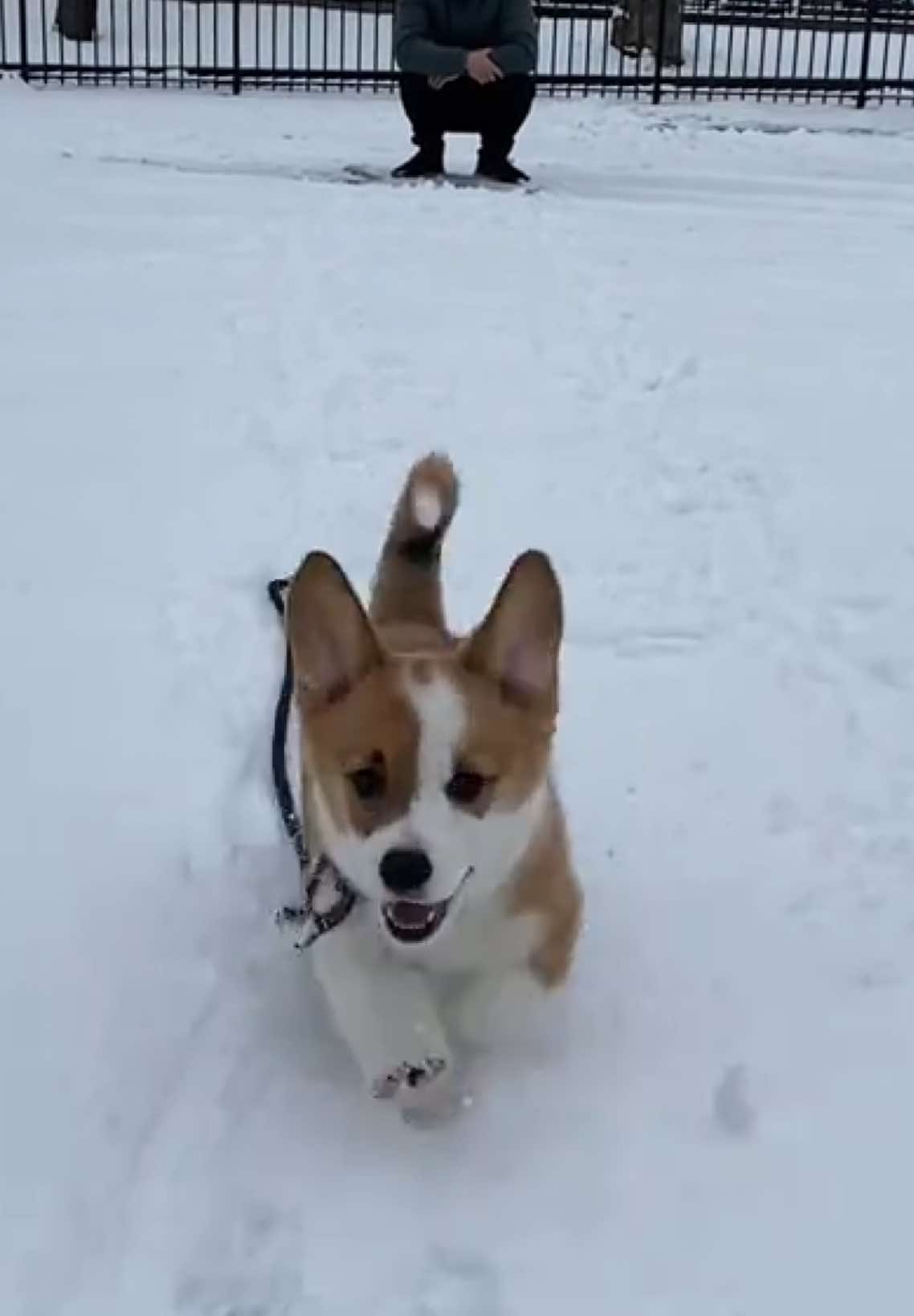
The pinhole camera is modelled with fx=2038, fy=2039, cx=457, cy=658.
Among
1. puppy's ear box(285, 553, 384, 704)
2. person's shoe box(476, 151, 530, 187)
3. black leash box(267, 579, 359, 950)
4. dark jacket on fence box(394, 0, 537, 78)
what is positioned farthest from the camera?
person's shoe box(476, 151, 530, 187)

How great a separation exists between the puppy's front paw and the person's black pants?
848 cm

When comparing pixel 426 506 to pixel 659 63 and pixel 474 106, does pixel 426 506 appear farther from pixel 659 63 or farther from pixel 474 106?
pixel 659 63

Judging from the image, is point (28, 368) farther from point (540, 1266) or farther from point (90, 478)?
point (540, 1266)

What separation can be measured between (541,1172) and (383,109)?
1356 centimetres

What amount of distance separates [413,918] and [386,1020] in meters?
0.22

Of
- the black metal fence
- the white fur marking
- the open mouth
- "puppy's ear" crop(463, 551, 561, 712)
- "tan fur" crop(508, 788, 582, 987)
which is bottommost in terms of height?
the black metal fence

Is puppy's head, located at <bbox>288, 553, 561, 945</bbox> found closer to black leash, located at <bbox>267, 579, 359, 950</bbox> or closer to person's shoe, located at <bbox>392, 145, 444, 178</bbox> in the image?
black leash, located at <bbox>267, 579, 359, 950</bbox>

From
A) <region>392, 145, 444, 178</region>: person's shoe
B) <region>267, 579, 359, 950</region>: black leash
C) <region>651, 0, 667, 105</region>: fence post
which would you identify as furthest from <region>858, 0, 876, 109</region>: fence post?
<region>267, 579, 359, 950</region>: black leash

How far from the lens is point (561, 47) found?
21562mm

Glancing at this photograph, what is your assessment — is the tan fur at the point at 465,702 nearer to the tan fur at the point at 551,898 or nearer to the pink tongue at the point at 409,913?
the tan fur at the point at 551,898

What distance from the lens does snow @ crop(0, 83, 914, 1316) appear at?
271 centimetres

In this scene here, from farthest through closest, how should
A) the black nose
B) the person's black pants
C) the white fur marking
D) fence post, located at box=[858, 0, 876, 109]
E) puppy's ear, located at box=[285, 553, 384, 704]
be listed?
1. fence post, located at box=[858, 0, 876, 109]
2. the person's black pants
3. the white fur marking
4. puppy's ear, located at box=[285, 553, 384, 704]
5. the black nose

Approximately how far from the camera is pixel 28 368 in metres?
6.76

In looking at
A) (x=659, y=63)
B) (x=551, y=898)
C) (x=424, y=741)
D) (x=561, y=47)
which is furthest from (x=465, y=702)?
(x=561, y=47)
